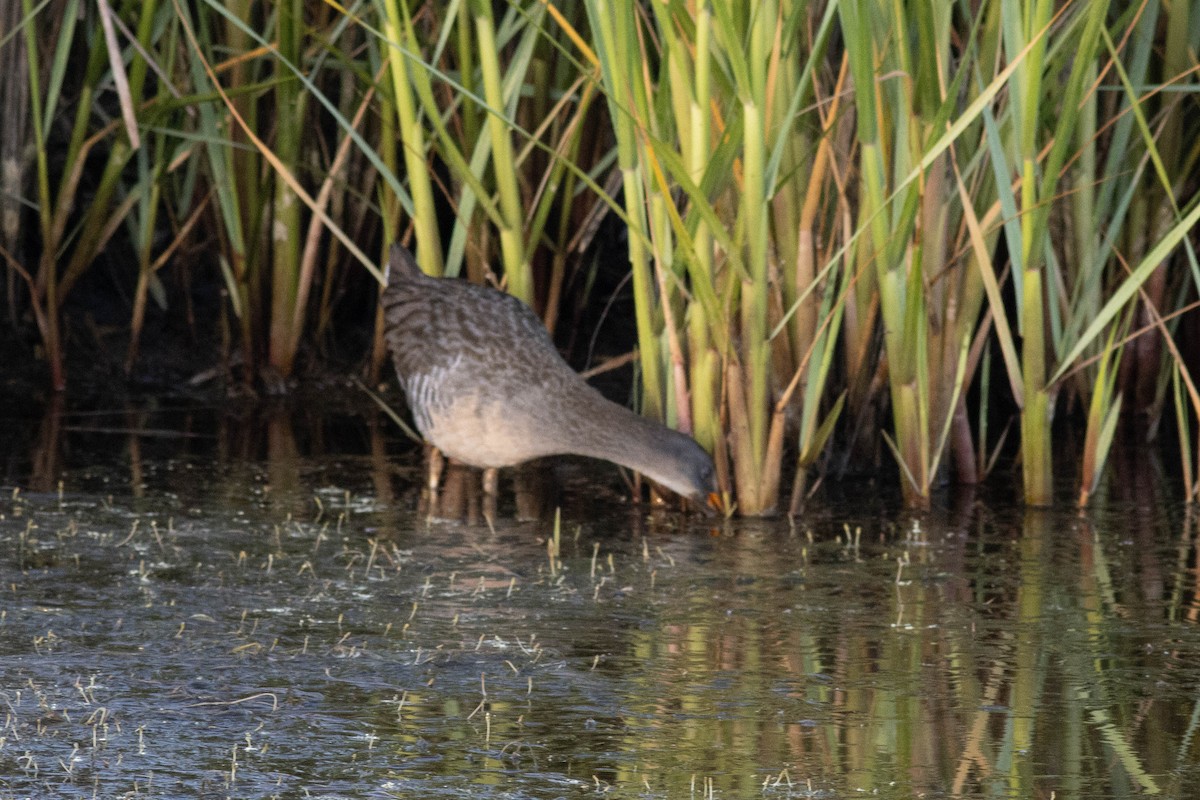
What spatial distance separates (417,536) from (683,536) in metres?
0.77

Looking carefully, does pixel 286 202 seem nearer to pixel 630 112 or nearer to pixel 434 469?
pixel 434 469

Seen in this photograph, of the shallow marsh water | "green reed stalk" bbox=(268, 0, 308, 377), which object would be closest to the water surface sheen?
the shallow marsh water

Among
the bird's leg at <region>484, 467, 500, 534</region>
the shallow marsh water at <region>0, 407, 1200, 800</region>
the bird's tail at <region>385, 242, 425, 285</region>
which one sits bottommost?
the shallow marsh water at <region>0, 407, 1200, 800</region>

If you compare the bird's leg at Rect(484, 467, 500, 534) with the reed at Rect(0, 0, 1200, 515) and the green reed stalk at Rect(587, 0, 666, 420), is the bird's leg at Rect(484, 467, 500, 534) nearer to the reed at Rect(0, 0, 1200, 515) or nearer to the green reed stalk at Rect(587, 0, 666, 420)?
the reed at Rect(0, 0, 1200, 515)

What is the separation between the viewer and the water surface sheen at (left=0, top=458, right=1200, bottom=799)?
10.6 ft

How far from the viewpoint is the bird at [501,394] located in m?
5.47

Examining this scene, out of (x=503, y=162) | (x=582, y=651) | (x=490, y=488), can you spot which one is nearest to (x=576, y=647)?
(x=582, y=651)

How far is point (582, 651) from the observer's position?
400 centimetres

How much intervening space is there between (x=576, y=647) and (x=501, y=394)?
1.67 meters

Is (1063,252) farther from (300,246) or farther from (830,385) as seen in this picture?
(300,246)

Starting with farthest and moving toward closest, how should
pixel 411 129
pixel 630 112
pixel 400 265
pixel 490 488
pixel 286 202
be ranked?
1. pixel 286 202
2. pixel 400 265
3. pixel 490 488
4. pixel 411 129
5. pixel 630 112

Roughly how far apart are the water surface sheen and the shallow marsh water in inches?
0.4

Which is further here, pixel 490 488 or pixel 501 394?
→ pixel 490 488

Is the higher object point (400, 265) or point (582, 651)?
point (400, 265)
